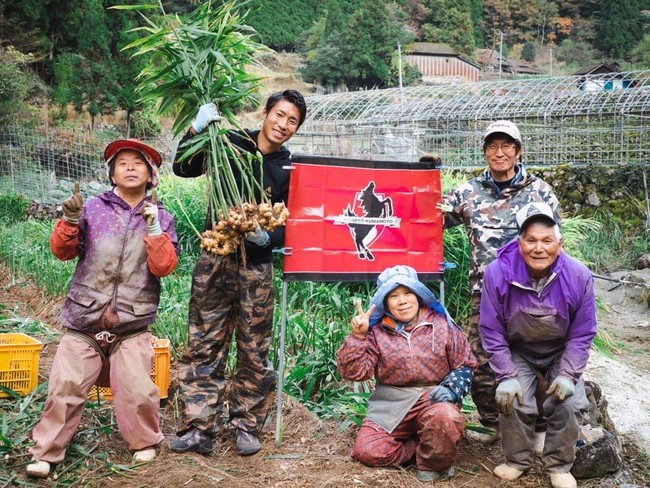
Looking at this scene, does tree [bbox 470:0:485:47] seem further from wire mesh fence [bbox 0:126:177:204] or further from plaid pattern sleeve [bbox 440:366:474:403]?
plaid pattern sleeve [bbox 440:366:474:403]

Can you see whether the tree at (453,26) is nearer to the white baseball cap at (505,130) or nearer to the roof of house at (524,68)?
the roof of house at (524,68)

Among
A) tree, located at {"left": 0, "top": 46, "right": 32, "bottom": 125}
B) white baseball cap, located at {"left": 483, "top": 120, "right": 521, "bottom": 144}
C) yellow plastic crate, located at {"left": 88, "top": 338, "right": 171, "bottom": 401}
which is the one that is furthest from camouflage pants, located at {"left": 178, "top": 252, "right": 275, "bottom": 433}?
tree, located at {"left": 0, "top": 46, "right": 32, "bottom": 125}

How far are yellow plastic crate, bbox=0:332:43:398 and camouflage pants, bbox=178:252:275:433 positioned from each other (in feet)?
3.54

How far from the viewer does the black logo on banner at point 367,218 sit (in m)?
3.82

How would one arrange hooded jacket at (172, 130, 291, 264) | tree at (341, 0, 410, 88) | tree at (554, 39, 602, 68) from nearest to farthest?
hooded jacket at (172, 130, 291, 264) < tree at (341, 0, 410, 88) < tree at (554, 39, 602, 68)

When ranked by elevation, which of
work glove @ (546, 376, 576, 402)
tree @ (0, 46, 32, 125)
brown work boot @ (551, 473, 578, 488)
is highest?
tree @ (0, 46, 32, 125)

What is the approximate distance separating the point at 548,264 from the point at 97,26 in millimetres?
20284

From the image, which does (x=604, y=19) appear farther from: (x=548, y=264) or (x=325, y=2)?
(x=548, y=264)

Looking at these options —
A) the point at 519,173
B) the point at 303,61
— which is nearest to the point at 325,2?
the point at 303,61

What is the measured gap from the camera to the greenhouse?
1488 cm

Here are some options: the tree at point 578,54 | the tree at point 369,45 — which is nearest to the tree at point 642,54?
the tree at point 578,54

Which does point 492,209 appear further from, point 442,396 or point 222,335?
point 222,335

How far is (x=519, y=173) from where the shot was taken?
12.4ft

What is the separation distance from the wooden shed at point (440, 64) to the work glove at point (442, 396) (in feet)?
134
